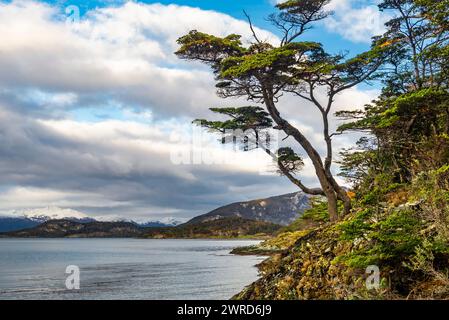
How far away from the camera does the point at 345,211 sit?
77.6ft

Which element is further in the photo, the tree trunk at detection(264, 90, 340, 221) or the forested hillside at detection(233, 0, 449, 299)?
the tree trunk at detection(264, 90, 340, 221)

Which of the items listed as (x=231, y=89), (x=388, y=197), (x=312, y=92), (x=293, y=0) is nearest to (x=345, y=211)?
(x=388, y=197)

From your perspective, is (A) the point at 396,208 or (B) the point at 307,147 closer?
(A) the point at 396,208

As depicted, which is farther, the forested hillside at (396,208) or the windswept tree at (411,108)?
the windswept tree at (411,108)

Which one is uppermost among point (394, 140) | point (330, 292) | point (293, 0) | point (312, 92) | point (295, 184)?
point (293, 0)

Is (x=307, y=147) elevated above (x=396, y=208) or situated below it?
above

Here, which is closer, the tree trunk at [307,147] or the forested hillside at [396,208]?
the forested hillside at [396,208]
